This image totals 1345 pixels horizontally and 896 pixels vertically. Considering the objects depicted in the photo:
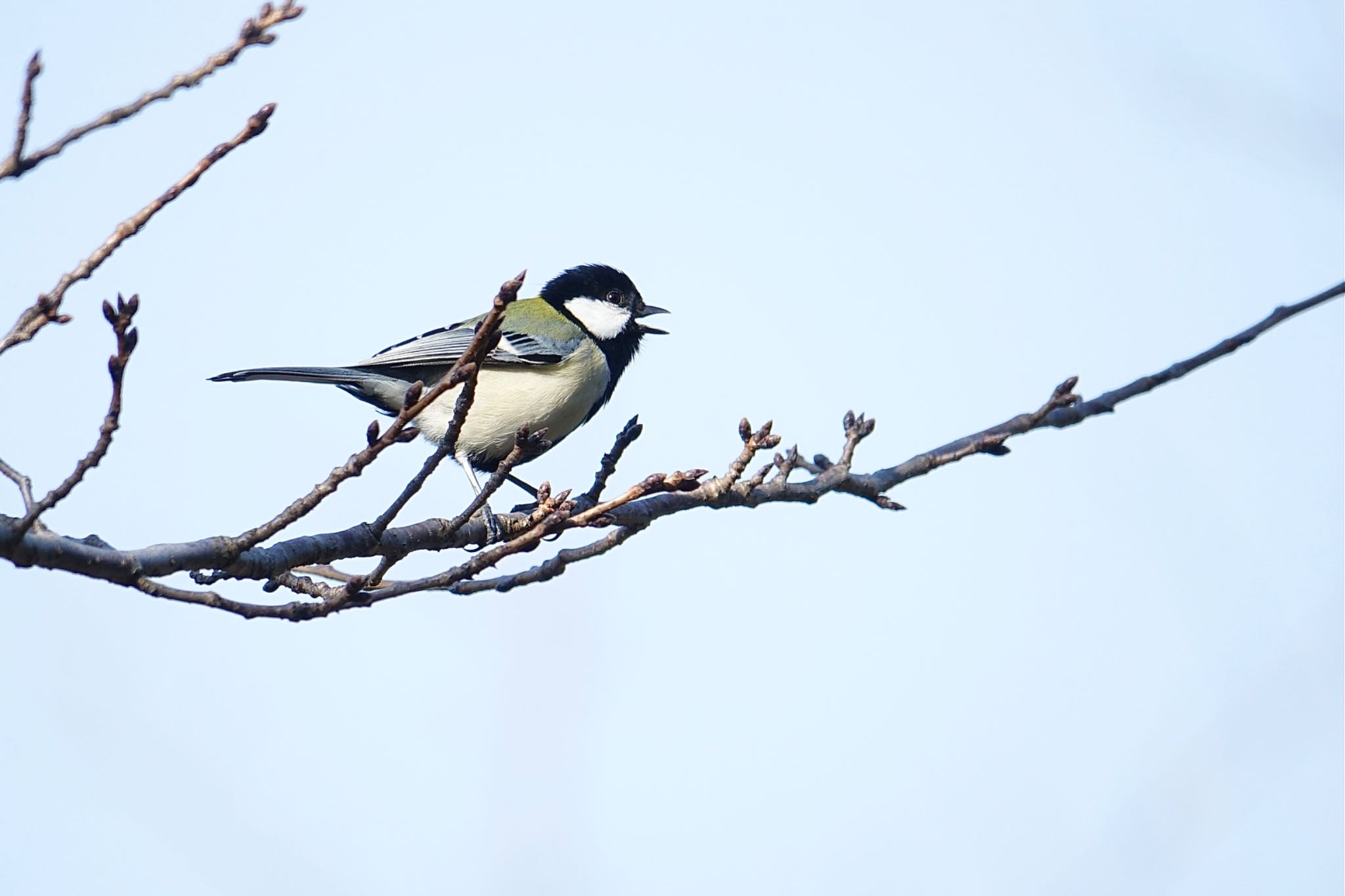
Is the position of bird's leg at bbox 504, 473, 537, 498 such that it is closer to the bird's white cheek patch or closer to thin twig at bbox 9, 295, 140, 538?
the bird's white cheek patch

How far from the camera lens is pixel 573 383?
20.9 ft

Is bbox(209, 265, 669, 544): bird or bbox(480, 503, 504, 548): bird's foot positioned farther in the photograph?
bbox(209, 265, 669, 544): bird

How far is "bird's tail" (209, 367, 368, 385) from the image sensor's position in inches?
185

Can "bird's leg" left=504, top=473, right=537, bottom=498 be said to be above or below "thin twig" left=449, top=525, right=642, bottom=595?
above

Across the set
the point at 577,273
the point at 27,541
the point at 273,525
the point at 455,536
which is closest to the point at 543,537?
the point at 273,525

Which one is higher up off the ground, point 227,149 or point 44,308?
Result: point 227,149

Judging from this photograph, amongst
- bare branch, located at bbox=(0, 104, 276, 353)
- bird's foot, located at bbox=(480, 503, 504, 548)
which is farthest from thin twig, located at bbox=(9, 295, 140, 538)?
bird's foot, located at bbox=(480, 503, 504, 548)

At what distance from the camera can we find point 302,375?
521 centimetres

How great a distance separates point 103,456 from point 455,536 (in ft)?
5.72

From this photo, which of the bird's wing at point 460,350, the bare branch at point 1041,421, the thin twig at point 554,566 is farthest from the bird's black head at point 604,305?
the thin twig at point 554,566

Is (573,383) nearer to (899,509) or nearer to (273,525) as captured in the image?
(899,509)

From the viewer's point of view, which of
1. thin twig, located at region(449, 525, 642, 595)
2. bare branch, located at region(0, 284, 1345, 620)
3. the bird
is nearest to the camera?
bare branch, located at region(0, 284, 1345, 620)

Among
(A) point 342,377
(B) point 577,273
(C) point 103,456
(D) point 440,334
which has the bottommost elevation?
(C) point 103,456

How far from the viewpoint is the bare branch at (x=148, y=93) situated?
79.4 inches
